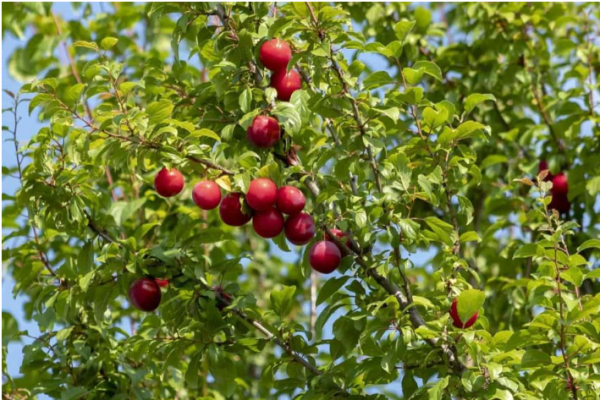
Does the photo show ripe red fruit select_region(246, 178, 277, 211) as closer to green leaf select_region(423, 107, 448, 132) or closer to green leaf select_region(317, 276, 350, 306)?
green leaf select_region(317, 276, 350, 306)

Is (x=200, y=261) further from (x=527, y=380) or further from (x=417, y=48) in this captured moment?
(x=417, y=48)

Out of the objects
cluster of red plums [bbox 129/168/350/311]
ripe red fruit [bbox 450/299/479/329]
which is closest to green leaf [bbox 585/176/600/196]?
ripe red fruit [bbox 450/299/479/329]

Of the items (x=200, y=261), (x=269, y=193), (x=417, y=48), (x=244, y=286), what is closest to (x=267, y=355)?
(x=244, y=286)

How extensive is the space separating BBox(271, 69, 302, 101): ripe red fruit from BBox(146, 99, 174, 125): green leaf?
0.37m

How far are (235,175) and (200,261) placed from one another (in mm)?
390

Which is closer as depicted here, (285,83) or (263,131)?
(263,131)

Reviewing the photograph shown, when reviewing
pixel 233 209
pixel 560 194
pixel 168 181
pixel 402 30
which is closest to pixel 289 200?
pixel 233 209

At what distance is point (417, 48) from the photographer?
4879 mm

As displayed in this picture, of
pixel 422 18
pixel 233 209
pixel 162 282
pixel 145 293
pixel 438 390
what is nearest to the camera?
pixel 438 390

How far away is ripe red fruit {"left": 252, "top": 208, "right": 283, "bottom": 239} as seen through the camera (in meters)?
3.13

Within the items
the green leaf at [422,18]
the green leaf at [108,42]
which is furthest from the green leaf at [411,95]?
the green leaf at [422,18]

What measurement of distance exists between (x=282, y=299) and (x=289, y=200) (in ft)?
1.52

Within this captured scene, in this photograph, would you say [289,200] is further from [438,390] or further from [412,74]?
[438,390]

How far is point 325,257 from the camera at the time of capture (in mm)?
3127
